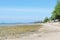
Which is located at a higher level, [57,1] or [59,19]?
[57,1]

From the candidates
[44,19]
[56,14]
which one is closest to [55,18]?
[56,14]

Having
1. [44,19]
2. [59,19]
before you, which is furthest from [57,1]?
[44,19]

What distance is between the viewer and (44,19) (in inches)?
4104

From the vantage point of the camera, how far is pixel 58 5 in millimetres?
83312

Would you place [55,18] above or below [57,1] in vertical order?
below

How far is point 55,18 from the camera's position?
275ft

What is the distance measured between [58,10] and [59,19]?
3.27m

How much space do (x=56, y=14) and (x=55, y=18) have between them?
2.22 m

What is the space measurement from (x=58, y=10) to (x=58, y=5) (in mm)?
2972

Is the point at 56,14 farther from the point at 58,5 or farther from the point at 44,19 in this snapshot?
the point at 44,19

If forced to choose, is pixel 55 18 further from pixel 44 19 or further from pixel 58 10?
pixel 44 19

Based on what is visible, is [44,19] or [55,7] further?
[44,19]

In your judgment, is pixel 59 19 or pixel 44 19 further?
pixel 44 19

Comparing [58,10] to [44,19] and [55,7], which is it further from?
[44,19]
